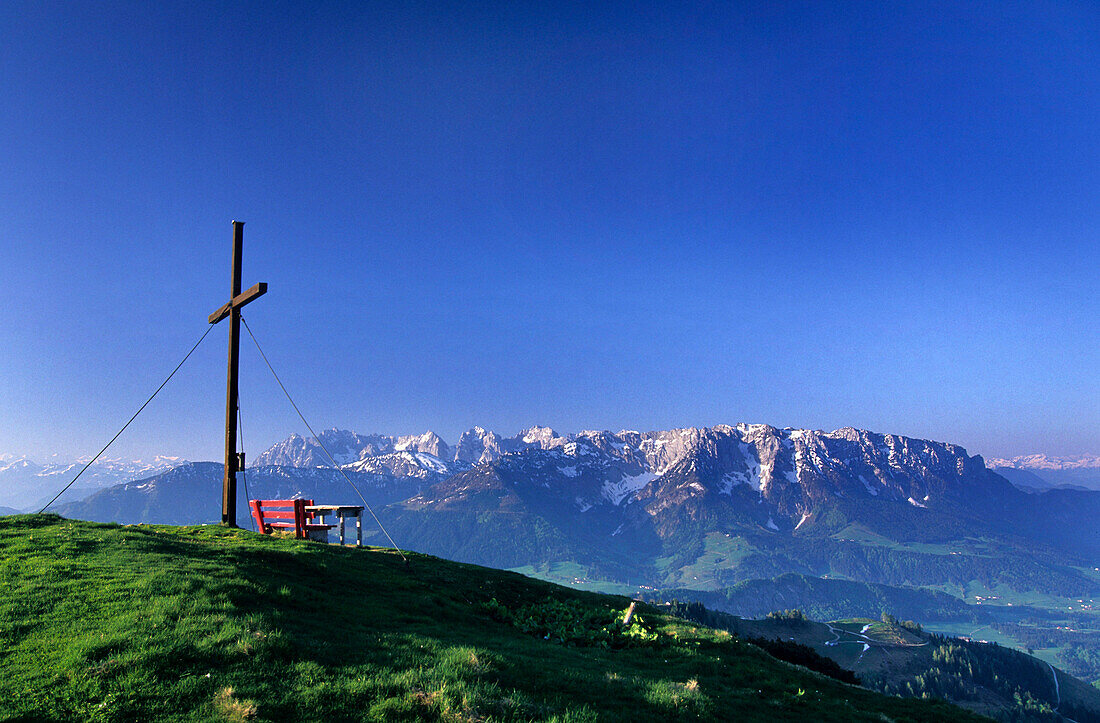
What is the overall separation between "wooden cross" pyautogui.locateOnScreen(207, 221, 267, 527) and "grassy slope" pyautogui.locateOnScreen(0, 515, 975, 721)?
23.7 feet

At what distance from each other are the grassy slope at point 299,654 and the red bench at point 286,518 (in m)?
6.00

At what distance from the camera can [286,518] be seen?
34281 mm

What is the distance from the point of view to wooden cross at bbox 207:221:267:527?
107 ft

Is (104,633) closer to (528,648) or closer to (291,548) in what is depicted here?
(528,648)

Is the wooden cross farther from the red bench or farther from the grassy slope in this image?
the grassy slope

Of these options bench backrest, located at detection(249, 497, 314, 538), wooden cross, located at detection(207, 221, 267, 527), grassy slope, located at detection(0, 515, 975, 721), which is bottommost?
grassy slope, located at detection(0, 515, 975, 721)

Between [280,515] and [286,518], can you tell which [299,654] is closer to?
[280,515]

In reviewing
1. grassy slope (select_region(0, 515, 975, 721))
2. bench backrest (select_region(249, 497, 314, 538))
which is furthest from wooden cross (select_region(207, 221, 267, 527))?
grassy slope (select_region(0, 515, 975, 721))

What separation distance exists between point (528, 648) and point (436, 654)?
4.52m

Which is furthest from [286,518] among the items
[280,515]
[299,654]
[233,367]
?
[299,654]

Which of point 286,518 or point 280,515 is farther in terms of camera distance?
point 286,518

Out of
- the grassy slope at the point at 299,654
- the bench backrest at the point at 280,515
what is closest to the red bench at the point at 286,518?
the bench backrest at the point at 280,515

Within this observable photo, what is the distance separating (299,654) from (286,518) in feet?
75.1

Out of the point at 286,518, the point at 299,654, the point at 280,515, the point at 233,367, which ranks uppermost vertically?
the point at 233,367
